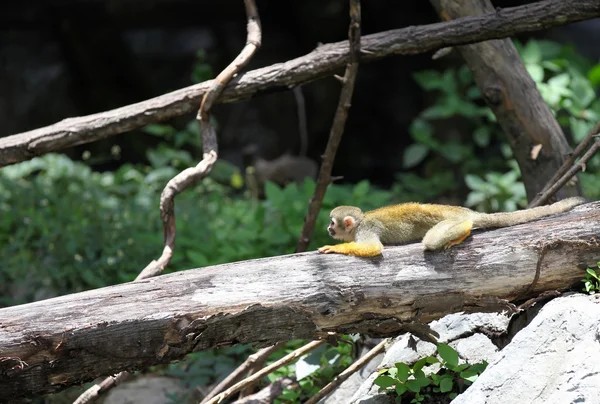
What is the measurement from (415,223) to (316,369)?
1191 mm

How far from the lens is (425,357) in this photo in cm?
392

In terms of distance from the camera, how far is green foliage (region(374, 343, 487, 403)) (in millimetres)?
3727

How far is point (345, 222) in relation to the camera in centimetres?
438

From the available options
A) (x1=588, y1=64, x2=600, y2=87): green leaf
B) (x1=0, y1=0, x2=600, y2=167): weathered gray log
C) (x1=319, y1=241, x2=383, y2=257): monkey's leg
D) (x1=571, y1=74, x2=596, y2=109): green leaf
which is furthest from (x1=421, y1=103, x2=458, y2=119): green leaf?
(x1=319, y1=241, x2=383, y2=257): monkey's leg

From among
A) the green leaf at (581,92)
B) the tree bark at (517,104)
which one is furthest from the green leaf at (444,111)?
the tree bark at (517,104)

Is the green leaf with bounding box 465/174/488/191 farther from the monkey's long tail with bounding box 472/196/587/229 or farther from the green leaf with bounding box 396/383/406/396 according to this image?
the green leaf with bounding box 396/383/406/396

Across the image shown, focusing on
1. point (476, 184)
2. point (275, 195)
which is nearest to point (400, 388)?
point (275, 195)

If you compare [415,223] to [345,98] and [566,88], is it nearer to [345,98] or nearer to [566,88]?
[345,98]

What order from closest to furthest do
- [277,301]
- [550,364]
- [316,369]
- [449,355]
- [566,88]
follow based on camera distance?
[550,364] < [277,301] < [449,355] < [316,369] < [566,88]

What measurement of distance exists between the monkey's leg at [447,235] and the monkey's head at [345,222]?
598 millimetres

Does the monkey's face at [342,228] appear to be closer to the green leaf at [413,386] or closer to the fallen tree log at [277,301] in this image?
the fallen tree log at [277,301]

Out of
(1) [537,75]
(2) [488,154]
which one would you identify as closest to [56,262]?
(1) [537,75]

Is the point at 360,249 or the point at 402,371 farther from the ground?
the point at 360,249

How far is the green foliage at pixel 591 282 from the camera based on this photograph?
368cm
